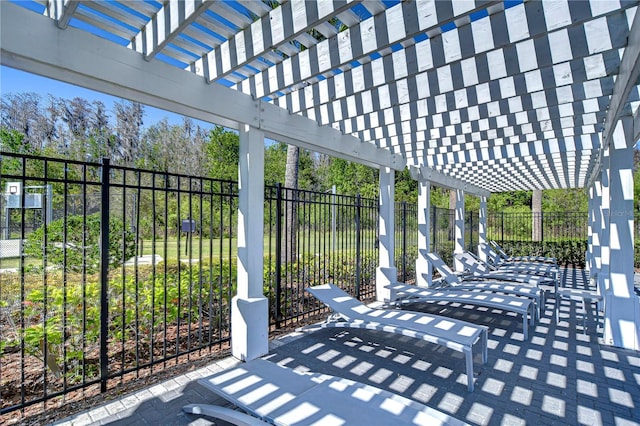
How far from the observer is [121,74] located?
9.84 ft

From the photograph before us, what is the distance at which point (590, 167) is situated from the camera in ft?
29.1

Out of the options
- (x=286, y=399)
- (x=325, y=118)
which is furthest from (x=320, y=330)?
(x=325, y=118)

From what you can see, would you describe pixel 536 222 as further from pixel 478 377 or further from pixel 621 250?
pixel 478 377

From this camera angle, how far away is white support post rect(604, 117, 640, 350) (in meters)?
4.72

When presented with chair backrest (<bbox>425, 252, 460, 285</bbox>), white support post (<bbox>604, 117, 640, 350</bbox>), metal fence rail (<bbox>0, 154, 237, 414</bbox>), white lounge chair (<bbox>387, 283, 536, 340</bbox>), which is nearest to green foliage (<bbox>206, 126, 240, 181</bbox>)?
chair backrest (<bbox>425, 252, 460, 285</bbox>)

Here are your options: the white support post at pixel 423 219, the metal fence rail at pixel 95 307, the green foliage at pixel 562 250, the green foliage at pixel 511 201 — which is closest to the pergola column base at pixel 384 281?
the white support post at pixel 423 219

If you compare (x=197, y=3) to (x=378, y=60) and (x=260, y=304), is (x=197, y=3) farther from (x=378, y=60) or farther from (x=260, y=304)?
(x=260, y=304)

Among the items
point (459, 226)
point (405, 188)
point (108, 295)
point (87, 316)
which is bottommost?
point (87, 316)

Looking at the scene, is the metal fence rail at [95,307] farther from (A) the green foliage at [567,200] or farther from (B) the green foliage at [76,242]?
(A) the green foliage at [567,200]

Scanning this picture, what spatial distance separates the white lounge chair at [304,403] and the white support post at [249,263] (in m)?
1.02

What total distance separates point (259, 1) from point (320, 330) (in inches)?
175

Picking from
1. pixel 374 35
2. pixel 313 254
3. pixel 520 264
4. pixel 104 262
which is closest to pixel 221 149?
pixel 313 254

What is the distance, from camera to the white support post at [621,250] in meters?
4.72

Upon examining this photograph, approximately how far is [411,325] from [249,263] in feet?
7.16
